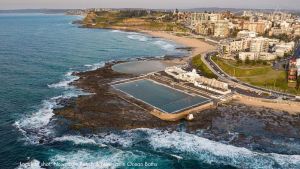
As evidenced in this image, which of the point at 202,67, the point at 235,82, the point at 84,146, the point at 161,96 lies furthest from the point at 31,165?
the point at 202,67

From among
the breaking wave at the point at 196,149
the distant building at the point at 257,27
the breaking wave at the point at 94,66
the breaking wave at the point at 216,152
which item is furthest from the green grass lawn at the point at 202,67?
the distant building at the point at 257,27

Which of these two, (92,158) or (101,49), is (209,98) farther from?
(101,49)

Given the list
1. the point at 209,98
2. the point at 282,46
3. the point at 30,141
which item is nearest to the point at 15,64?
the point at 30,141

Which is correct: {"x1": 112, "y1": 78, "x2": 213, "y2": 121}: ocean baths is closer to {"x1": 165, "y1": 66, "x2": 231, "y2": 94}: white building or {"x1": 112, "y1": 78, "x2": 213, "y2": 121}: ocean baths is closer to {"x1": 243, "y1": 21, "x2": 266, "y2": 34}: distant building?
{"x1": 165, "y1": 66, "x2": 231, "y2": 94}: white building

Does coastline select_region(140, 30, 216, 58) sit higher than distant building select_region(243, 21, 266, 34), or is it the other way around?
distant building select_region(243, 21, 266, 34)

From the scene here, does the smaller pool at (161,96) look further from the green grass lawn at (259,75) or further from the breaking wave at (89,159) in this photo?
the green grass lawn at (259,75)

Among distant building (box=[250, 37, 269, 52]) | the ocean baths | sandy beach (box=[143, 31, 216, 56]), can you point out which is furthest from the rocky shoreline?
Answer: sandy beach (box=[143, 31, 216, 56])
